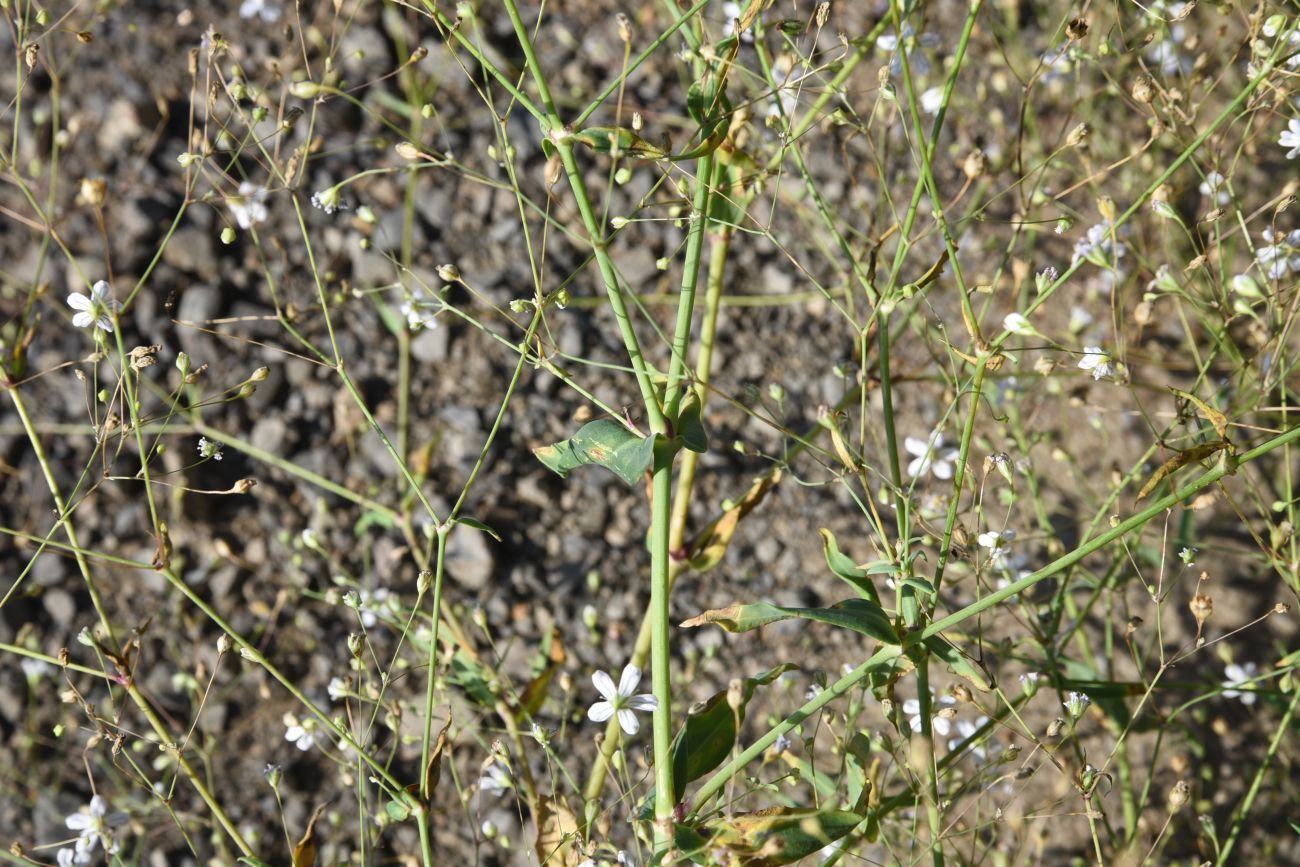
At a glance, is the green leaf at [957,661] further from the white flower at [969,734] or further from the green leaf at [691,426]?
the white flower at [969,734]

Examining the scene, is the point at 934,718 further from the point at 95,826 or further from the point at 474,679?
the point at 95,826

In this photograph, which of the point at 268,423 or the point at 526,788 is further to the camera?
the point at 268,423

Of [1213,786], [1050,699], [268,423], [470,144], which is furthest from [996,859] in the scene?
[470,144]

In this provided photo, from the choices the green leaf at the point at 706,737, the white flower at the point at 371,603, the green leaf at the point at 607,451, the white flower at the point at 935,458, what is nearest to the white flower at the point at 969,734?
the white flower at the point at 935,458

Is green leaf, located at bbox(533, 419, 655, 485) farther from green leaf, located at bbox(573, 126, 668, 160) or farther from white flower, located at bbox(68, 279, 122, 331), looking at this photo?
white flower, located at bbox(68, 279, 122, 331)

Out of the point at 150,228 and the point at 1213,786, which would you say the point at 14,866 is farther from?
the point at 1213,786

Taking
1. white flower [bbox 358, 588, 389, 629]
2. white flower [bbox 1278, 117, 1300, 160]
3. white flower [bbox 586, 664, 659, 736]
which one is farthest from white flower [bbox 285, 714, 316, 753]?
white flower [bbox 1278, 117, 1300, 160]
